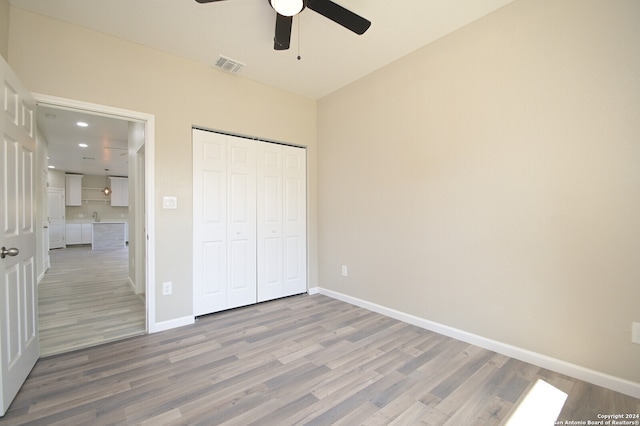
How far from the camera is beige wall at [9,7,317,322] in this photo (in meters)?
2.28

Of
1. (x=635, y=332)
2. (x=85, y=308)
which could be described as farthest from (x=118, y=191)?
(x=635, y=332)

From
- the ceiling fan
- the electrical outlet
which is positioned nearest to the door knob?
the ceiling fan

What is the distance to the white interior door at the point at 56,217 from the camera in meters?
8.65

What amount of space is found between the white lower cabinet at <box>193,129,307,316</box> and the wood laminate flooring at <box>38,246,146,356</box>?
0.89 m

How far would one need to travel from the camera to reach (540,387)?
1.84 meters

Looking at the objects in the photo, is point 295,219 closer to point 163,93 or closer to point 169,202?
point 169,202

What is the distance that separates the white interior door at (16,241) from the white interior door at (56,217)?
887 centimetres

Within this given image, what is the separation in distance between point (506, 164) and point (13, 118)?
142 inches

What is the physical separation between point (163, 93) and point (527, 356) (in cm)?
407

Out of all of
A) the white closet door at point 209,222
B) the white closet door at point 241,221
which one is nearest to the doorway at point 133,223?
the white closet door at point 209,222

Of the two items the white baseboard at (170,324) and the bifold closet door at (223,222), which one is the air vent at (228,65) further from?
the white baseboard at (170,324)

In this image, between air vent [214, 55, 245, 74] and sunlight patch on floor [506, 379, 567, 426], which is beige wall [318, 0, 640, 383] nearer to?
sunlight patch on floor [506, 379, 567, 426]

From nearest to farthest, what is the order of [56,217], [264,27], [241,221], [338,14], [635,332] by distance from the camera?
[635,332], [338,14], [264,27], [241,221], [56,217]

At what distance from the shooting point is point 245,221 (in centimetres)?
346
